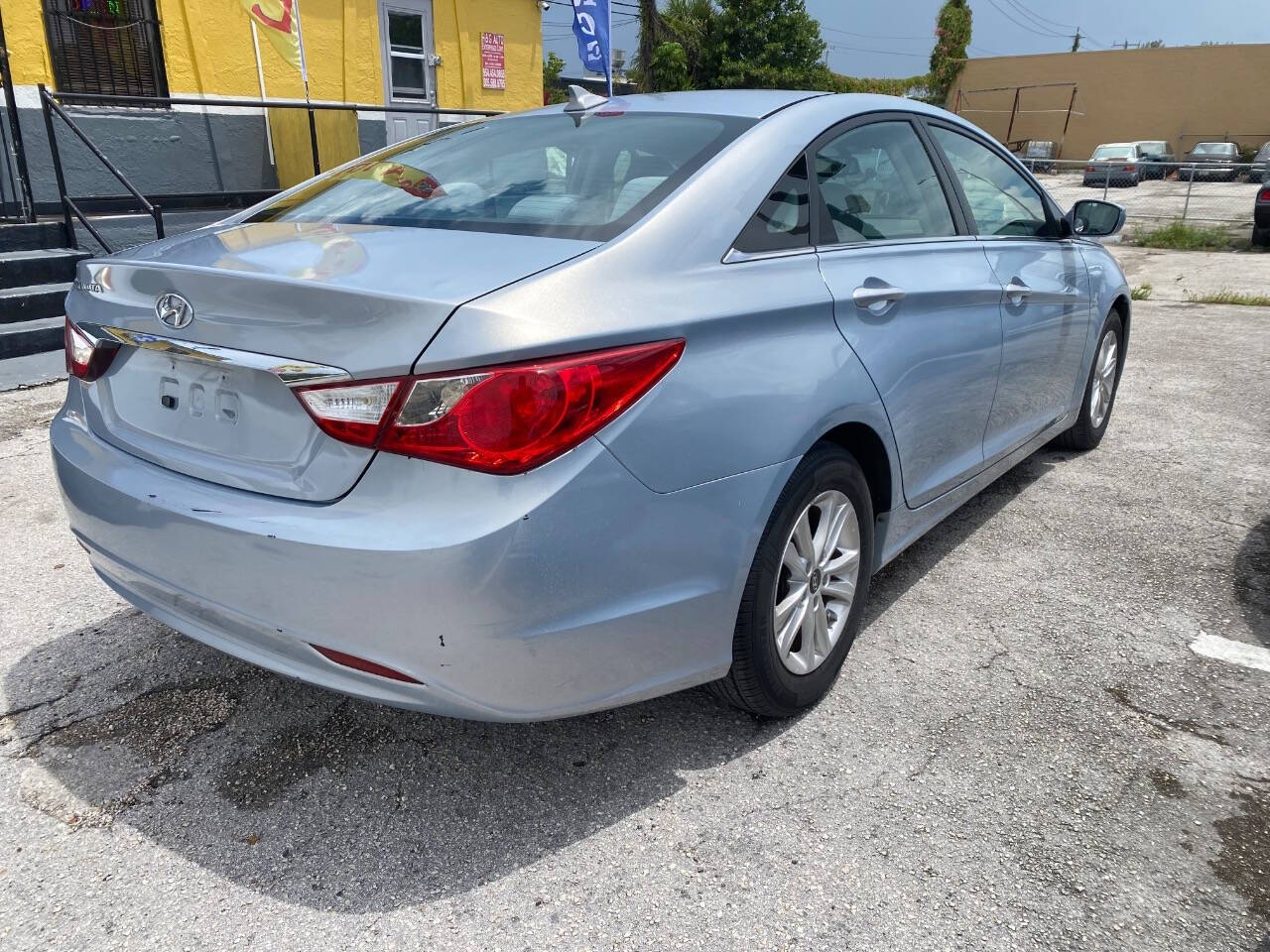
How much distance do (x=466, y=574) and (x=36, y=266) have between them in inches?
278

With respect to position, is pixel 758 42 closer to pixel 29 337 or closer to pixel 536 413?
pixel 29 337

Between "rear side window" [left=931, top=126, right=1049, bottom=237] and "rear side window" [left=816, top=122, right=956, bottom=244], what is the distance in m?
0.23

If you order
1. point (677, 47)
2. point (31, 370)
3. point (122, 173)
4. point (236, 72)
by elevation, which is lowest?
point (31, 370)

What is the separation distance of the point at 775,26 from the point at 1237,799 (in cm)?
3831

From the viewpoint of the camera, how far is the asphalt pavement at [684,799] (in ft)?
6.39

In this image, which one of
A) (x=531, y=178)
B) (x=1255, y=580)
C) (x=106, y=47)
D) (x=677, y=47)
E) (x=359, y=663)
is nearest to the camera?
(x=359, y=663)

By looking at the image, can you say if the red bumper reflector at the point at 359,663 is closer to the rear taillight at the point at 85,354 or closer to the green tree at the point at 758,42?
the rear taillight at the point at 85,354

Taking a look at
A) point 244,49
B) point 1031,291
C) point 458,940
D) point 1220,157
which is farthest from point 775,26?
point 458,940

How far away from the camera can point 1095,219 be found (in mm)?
4238

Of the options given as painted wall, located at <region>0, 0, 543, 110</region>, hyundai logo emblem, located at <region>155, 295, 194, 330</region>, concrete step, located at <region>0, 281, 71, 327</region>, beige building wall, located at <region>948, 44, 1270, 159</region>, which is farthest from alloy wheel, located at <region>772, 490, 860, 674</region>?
beige building wall, located at <region>948, 44, 1270, 159</region>

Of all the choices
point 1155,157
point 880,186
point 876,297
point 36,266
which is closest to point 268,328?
point 876,297

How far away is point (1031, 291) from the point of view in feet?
11.8

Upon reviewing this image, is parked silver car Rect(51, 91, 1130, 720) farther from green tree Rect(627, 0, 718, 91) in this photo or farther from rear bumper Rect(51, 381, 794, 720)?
green tree Rect(627, 0, 718, 91)

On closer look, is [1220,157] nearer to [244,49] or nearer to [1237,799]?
[244,49]
